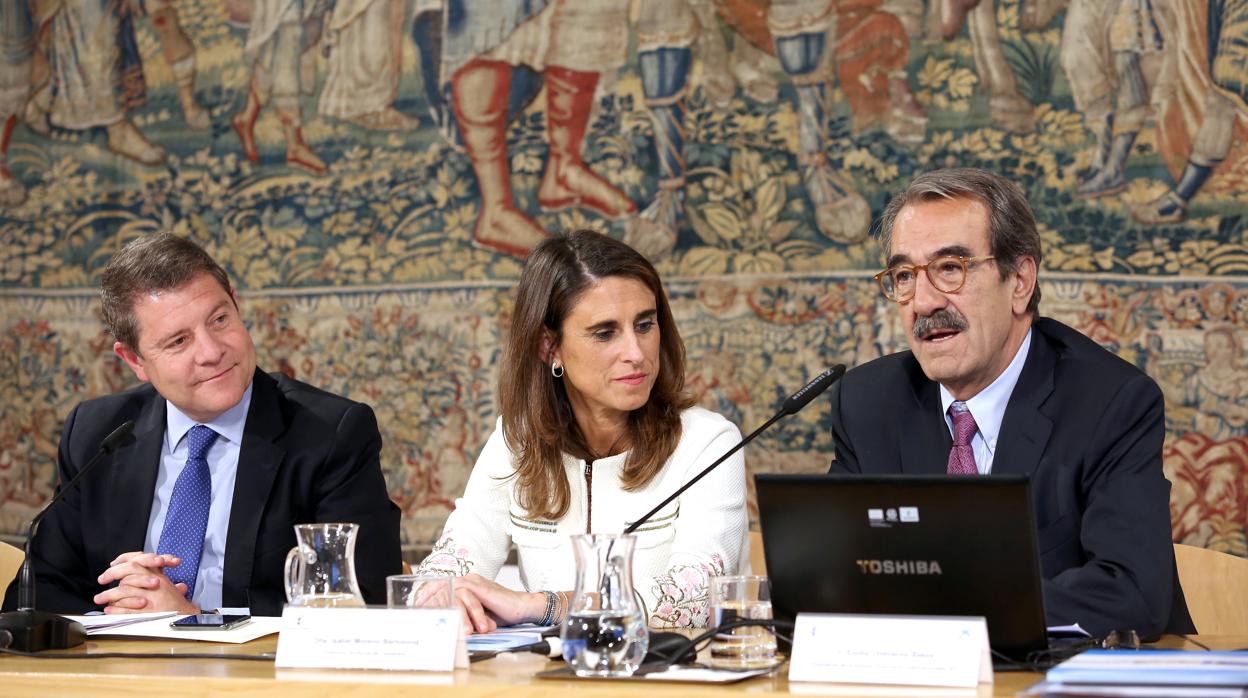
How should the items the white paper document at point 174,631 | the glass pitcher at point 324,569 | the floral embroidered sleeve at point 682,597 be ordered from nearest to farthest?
the glass pitcher at point 324,569, the white paper document at point 174,631, the floral embroidered sleeve at point 682,597

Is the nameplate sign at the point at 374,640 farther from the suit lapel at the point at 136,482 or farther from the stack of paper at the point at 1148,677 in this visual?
the suit lapel at the point at 136,482

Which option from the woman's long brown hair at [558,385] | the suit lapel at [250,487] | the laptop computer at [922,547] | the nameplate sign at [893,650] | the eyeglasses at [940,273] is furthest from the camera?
the suit lapel at [250,487]

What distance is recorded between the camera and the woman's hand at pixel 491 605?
2234 mm

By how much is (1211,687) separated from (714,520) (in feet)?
4.16

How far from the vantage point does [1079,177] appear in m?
4.05

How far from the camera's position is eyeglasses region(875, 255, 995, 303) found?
8.86 feet

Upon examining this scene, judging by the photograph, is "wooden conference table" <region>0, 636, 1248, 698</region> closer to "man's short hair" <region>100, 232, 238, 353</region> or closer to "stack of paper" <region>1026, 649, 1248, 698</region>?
"stack of paper" <region>1026, 649, 1248, 698</region>

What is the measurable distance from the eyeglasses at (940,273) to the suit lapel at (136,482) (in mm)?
1626

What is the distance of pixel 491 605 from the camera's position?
229 cm

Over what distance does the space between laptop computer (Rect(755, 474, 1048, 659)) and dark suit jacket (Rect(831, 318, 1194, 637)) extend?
490mm

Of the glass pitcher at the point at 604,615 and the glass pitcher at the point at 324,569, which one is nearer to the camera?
the glass pitcher at the point at 604,615

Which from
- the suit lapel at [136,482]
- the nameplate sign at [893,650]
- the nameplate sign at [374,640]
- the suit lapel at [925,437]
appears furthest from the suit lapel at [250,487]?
the nameplate sign at [893,650]

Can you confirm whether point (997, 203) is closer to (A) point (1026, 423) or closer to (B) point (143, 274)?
(A) point (1026, 423)

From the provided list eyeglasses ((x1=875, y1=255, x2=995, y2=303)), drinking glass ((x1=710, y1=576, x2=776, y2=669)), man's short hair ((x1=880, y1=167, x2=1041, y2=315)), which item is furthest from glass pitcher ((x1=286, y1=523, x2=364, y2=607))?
man's short hair ((x1=880, y1=167, x2=1041, y2=315))
